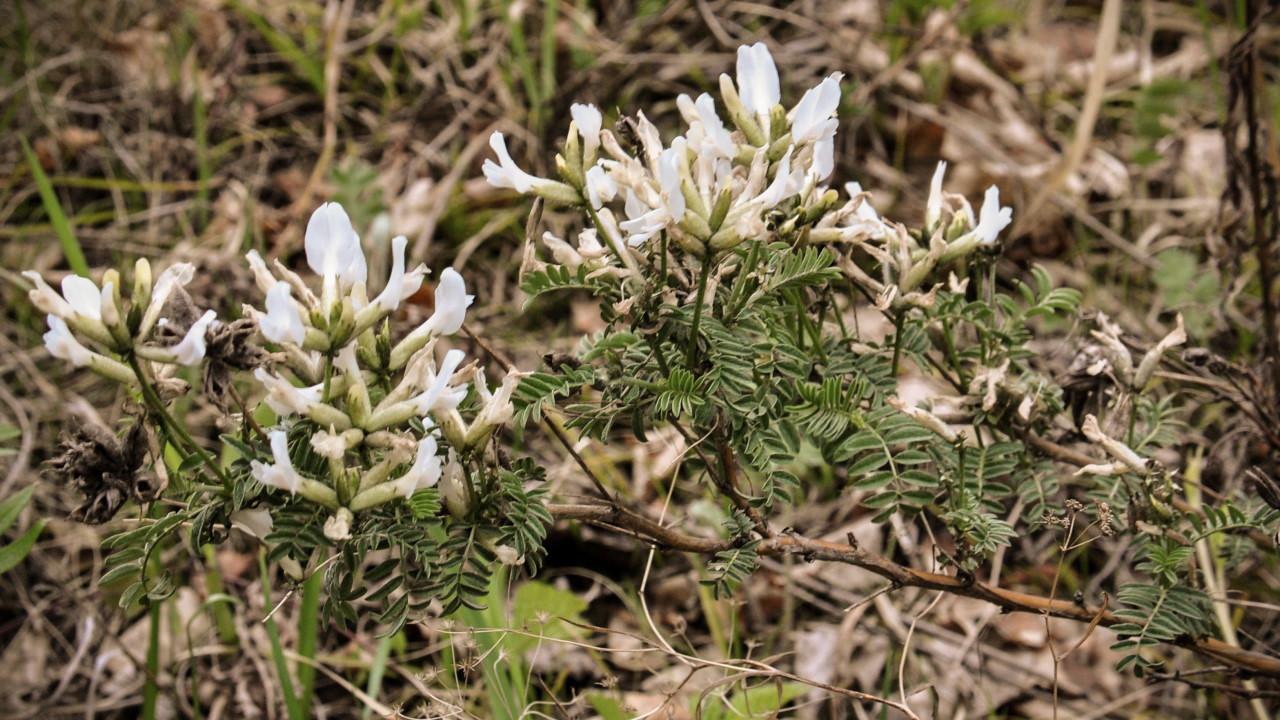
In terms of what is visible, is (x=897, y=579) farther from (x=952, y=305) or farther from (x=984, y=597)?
(x=952, y=305)

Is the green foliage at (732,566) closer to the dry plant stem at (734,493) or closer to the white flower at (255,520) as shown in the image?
the dry plant stem at (734,493)

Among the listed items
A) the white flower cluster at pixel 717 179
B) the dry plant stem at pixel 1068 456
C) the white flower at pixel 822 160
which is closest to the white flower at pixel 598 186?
A: the white flower cluster at pixel 717 179

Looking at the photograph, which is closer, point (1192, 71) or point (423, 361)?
point (423, 361)

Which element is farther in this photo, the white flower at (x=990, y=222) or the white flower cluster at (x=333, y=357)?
the white flower at (x=990, y=222)

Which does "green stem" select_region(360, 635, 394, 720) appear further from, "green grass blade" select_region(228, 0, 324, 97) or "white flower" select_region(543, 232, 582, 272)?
"green grass blade" select_region(228, 0, 324, 97)

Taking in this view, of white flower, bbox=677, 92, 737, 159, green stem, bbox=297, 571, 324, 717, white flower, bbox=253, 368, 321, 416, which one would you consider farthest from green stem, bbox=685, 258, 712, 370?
green stem, bbox=297, 571, 324, 717

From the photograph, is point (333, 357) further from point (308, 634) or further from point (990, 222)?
point (308, 634)

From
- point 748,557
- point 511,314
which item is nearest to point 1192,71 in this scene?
point 511,314
